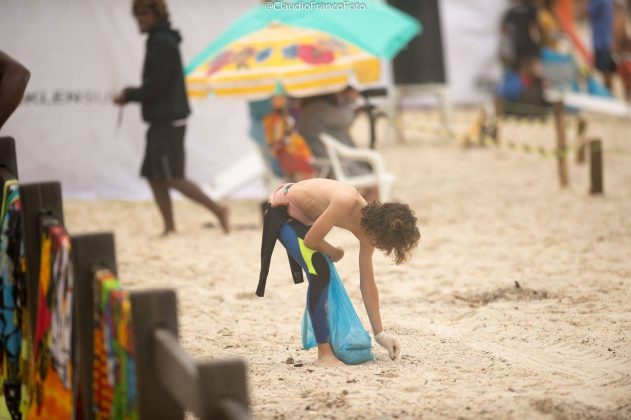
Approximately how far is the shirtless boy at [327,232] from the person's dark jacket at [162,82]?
12.3 ft

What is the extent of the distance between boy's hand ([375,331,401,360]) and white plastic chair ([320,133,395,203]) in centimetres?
490

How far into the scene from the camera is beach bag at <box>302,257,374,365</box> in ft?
16.8

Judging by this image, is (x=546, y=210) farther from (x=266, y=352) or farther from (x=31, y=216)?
(x=31, y=216)

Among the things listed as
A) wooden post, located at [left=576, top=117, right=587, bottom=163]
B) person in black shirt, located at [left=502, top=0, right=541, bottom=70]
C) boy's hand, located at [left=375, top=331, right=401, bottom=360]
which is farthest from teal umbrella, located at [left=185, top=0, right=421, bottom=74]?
person in black shirt, located at [left=502, top=0, right=541, bottom=70]

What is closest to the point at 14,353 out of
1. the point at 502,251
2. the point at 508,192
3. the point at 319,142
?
the point at 502,251

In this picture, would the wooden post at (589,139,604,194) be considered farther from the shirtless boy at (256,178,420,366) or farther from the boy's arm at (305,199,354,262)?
the boy's arm at (305,199,354,262)

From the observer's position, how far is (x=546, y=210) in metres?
10.2

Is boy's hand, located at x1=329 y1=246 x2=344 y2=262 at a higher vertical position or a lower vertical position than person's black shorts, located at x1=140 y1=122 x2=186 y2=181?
lower

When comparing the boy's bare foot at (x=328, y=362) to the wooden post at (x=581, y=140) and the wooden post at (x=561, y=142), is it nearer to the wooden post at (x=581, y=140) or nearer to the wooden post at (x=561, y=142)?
the wooden post at (x=561, y=142)

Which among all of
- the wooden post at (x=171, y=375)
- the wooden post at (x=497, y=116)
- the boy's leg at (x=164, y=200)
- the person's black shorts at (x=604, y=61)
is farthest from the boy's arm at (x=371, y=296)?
the person's black shorts at (x=604, y=61)

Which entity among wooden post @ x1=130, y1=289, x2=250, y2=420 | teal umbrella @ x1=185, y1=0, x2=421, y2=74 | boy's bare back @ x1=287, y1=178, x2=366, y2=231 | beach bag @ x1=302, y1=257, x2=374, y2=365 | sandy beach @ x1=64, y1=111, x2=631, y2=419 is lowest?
sandy beach @ x1=64, y1=111, x2=631, y2=419

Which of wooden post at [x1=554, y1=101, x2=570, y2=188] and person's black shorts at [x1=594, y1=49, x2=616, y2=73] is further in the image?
person's black shorts at [x1=594, y1=49, x2=616, y2=73]

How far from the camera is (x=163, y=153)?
29.0ft

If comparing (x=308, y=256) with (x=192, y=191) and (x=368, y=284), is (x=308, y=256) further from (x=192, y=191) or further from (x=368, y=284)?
(x=192, y=191)
